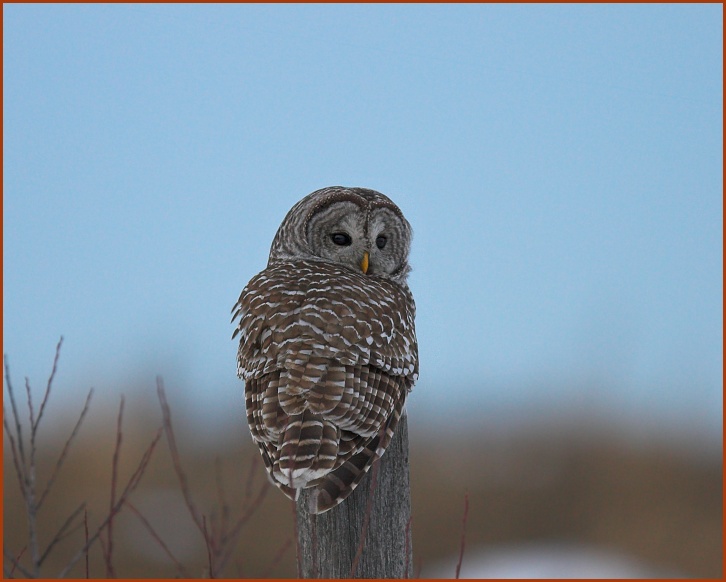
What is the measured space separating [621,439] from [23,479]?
9.47 meters

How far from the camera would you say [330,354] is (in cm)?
348

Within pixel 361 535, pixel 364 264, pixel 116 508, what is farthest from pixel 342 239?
pixel 116 508

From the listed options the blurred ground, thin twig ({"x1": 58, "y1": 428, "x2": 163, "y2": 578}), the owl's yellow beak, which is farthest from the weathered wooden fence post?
the blurred ground

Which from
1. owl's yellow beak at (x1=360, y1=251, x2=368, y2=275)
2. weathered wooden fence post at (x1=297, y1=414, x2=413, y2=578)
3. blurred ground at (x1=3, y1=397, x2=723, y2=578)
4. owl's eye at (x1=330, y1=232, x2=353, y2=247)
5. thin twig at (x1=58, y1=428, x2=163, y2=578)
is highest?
owl's eye at (x1=330, y1=232, x2=353, y2=247)

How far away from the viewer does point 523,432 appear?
11438 millimetres

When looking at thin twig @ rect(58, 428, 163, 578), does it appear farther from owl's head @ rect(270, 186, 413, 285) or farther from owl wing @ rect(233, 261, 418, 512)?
owl's head @ rect(270, 186, 413, 285)

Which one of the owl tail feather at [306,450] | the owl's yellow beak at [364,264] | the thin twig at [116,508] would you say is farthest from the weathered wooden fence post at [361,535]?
the owl's yellow beak at [364,264]

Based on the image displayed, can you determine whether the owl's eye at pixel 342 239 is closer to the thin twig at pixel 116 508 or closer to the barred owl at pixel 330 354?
the barred owl at pixel 330 354

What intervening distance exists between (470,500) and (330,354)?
7713 mm

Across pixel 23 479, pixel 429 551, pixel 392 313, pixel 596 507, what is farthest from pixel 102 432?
pixel 23 479

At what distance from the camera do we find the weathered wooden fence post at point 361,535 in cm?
295

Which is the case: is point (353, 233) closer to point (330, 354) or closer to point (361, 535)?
point (330, 354)

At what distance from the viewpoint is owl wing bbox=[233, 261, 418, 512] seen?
121 inches

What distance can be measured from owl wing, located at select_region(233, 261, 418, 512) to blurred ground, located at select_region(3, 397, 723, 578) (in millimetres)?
5396
